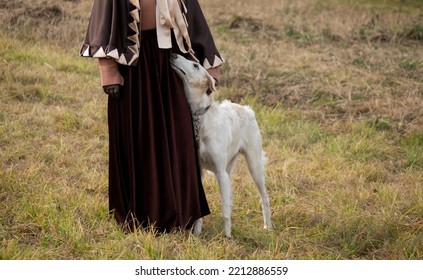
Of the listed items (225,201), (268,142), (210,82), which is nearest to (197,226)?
(225,201)

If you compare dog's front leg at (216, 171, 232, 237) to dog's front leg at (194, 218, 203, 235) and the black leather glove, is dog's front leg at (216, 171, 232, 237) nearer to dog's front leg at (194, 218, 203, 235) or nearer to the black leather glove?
dog's front leg at (194, 218, 203, 235)

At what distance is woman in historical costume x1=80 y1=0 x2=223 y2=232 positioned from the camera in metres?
4.18

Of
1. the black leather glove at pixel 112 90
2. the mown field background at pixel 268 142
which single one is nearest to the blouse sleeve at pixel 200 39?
the black leather glove at pixel 112 90

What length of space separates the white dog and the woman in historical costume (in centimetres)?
11

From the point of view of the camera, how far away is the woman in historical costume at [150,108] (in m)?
4.18

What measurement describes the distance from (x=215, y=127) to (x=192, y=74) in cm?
49

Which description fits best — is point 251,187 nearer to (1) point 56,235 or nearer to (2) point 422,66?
(1) point 56,235

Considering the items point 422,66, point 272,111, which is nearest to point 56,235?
point 272,111

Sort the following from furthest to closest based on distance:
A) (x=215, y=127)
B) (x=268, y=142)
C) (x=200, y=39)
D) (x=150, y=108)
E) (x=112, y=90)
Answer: (x=268, y=142)
(x=215, y=127)
(x=200, y=39)
(x=150, y=108)
(x=112, y=90)

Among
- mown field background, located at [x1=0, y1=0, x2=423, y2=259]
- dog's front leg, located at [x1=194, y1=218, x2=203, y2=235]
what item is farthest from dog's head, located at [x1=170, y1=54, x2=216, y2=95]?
mown field background, located at [x1=0, y1=0, x2=423, y2=259]

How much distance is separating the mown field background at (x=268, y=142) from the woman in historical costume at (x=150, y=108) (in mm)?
250

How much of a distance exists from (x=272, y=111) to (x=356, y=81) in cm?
216

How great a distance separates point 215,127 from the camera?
15.4 ft

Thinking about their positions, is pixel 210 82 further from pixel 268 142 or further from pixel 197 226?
pixel 268 142
